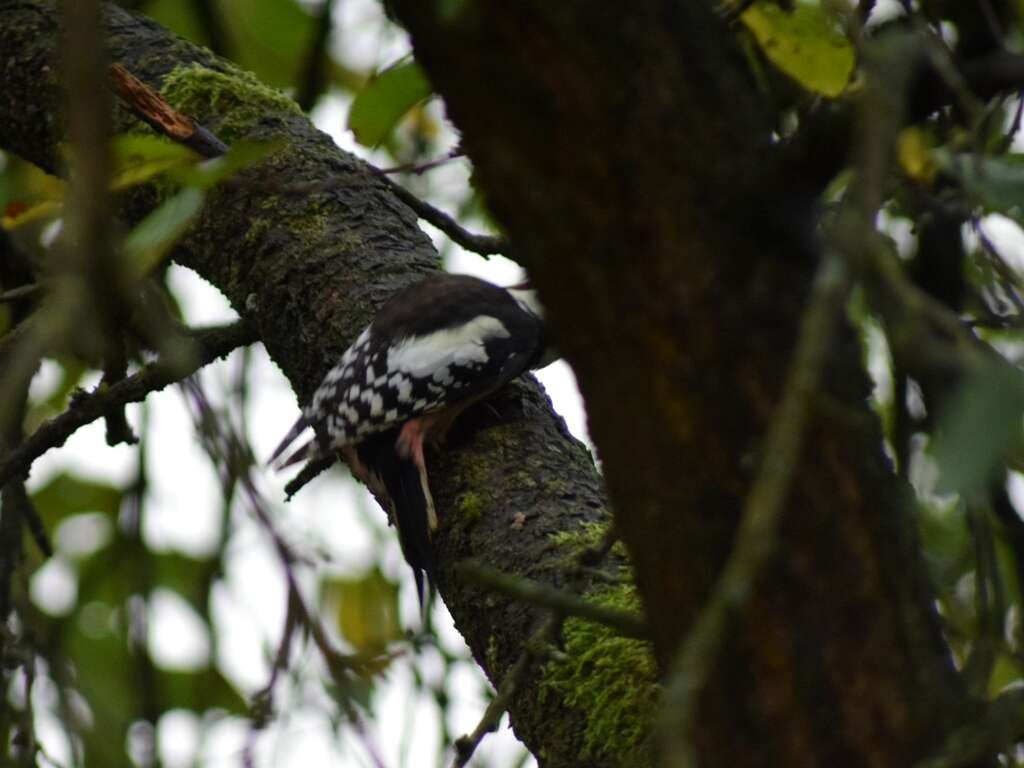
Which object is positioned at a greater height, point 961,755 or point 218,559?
point 218,559

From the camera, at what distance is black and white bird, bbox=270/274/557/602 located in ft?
8.75

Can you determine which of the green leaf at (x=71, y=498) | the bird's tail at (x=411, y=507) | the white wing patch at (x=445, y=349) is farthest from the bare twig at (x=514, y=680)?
the green leaf at (x=71, y=498)

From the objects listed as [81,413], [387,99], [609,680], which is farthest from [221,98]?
[609,680]

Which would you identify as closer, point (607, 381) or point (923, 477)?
point (607, 381)

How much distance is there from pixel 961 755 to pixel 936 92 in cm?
50

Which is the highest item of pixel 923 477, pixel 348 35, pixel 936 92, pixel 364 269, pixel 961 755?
pixel 348 35

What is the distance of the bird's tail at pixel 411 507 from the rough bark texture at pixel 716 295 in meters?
1.43

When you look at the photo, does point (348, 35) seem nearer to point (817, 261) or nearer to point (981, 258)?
point (981, 258)

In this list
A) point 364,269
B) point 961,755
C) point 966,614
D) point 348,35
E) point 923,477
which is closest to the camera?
point 961,755

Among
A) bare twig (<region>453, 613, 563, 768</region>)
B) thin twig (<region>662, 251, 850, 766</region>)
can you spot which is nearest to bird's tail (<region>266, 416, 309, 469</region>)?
bare twig (<region>453, 613, 563, 768</region>)

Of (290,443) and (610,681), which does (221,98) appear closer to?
(290,443)

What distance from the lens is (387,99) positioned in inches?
78.4

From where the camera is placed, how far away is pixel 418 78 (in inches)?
77.7

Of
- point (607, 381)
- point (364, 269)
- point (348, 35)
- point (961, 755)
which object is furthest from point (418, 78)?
point (348, 35)
